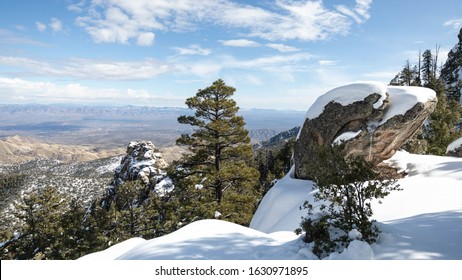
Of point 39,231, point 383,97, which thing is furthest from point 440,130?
point 39,231

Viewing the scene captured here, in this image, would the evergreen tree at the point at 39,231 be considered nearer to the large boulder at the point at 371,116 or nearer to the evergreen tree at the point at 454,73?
the large boulder at the point at 371,116

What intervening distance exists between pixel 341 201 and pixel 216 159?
12634 mm

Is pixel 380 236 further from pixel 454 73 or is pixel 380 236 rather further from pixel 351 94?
pixel 454 73

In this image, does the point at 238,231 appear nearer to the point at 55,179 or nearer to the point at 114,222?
the point at 114,222

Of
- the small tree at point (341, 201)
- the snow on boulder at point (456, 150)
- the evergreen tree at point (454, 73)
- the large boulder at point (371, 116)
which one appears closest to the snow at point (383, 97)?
the large boulder at point (371, 116)

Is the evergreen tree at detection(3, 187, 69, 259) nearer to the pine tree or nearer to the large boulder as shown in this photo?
the pine tree

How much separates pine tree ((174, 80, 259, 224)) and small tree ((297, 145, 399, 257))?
35.5ft

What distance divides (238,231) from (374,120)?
1224cm

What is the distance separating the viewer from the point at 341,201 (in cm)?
790

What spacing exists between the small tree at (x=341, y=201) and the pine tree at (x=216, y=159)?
10818mm

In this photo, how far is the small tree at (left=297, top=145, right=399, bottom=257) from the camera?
7641 millimetres
